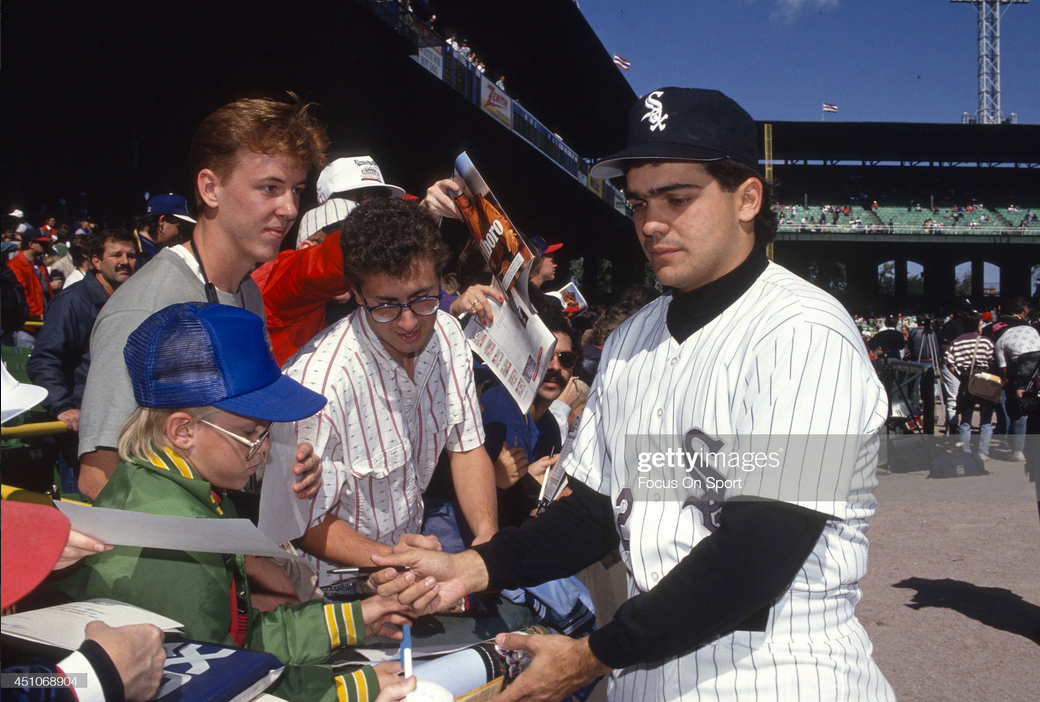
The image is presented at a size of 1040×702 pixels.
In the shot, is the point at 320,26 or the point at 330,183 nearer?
the point at 330,183

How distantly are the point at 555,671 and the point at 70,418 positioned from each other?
314cm

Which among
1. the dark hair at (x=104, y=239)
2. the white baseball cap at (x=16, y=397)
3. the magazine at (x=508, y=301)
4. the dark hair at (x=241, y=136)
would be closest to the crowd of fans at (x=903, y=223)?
the dark hair at (x=104, y=239)

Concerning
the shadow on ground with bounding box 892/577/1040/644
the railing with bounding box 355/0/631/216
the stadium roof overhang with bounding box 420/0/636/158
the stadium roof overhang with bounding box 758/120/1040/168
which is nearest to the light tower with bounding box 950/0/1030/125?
the stadium roof overhang with bounding box 758/120/1040/168

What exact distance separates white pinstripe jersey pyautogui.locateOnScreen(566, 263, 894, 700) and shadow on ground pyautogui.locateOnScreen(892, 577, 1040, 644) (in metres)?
4.12

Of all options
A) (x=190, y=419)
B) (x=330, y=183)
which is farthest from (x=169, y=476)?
(x=330, y=183)

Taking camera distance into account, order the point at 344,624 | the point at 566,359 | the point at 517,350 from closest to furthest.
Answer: the point at 344,624 < the point at 517,350 < the point at 566,359

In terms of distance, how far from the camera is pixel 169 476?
1.61 m

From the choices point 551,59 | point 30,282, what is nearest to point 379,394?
point 30,282

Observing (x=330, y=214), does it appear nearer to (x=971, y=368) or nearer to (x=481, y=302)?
(x=481, y=302)

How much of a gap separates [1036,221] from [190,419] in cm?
5532

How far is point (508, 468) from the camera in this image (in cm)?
310

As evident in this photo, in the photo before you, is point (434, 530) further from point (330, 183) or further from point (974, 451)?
point (974, 451)

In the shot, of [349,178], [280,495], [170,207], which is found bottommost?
[280,495]

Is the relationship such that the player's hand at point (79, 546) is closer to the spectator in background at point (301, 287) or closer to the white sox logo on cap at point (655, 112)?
the white sox logo on cap at point (655, 112)
